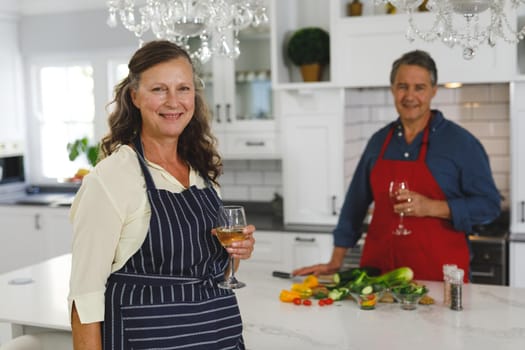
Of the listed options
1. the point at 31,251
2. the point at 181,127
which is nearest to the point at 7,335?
the point at 181,127

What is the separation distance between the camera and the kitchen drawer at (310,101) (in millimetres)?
4688

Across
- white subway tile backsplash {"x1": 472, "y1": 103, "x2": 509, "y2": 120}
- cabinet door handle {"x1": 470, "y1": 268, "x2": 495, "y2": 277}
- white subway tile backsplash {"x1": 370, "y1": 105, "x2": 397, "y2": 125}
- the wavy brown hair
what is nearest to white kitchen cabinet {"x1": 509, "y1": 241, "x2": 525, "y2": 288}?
cabinet door handle {"x1": 470, "y1": 268, "x2": 495, "y2": 277}

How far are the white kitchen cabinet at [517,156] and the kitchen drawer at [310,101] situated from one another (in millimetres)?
1076

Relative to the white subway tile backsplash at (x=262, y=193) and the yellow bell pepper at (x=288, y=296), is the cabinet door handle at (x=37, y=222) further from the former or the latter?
the yellow bell pepper at (x=288, y=296)

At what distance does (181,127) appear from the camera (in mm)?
1973

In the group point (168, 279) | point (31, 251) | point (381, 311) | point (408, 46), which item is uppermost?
point (408, 46)

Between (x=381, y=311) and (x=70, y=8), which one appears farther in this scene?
(x=70, y=8)

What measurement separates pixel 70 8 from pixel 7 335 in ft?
12.8

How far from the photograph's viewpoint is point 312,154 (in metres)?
4.76

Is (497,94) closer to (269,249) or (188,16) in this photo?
(269,249)

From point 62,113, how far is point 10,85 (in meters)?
0.50

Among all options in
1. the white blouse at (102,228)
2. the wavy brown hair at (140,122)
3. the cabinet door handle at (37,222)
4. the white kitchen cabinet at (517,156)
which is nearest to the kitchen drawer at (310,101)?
the white kitchen cabinet at (517,156)

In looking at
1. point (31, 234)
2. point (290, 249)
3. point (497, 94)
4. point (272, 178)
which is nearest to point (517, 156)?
point (497, 94)

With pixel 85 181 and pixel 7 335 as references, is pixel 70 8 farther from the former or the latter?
pixel 85 181
